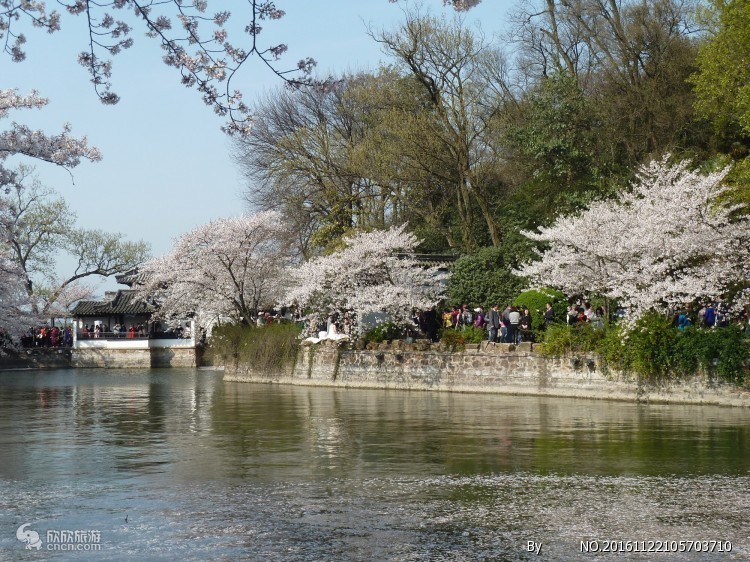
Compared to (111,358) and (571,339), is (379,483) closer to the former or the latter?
(571,339)

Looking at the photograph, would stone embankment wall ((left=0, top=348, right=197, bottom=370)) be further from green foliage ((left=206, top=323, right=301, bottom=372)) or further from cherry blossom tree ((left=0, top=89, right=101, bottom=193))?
cherry blossom tree ((left=0, top=89, right=101, bottom=193))

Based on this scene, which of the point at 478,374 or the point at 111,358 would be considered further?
the point at 111,358

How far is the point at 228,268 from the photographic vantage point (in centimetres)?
4397

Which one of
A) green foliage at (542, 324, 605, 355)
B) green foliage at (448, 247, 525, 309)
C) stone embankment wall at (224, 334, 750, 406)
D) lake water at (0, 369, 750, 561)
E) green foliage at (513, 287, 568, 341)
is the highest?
green foliage at (448, 247, 525, 309)

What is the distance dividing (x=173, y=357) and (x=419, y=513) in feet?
162

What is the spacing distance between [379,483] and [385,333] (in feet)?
73.0

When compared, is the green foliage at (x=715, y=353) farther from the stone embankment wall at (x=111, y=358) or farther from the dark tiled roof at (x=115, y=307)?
the dark tiled roof at (x=115, y=307)

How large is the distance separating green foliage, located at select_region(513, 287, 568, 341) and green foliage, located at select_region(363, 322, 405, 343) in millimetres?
4512

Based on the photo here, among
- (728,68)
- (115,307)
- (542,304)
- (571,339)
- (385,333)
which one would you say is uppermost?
(728,68)

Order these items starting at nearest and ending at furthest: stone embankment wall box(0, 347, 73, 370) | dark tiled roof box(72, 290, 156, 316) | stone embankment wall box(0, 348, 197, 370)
Result: stone embankment wall box(0, 347, 73, 370) → stone embankment wall box(0, 348, 197, 370) → dark tiled roof box(72, 290, 156, 316)

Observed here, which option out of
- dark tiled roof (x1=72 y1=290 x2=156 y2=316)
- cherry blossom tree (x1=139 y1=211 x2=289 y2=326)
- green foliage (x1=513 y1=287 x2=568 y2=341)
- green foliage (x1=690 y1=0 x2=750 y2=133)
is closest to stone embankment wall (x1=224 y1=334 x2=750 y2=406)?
green foliage (x1=513 y1=287 x2=568 y2=341)

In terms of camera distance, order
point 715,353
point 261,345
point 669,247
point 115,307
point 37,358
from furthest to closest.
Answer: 1. point 115,307
2. point 37,358
3. point 261,345
4. point 669,247
5. point 715,353

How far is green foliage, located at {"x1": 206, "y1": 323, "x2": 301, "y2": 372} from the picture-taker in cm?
3972

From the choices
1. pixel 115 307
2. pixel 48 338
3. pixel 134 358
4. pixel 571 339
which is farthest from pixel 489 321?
pixel 48 338
